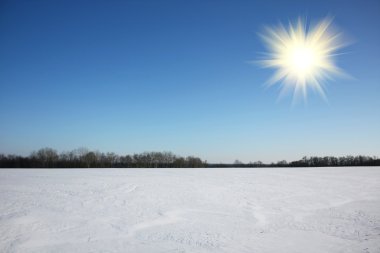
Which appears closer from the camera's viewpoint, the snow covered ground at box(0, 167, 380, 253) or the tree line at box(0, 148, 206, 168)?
the snow covered ground at box(0, 167, 380, 253)

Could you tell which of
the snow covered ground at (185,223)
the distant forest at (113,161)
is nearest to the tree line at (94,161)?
the distant forest at (113,161)

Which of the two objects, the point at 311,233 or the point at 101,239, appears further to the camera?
the point at 311,233

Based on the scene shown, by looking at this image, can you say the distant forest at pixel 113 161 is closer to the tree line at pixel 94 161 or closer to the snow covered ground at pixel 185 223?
the tree line at pixel 94 161

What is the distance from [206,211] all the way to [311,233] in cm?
283

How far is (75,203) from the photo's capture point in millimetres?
7875

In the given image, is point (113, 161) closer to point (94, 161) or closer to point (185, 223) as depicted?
point (94, 161)

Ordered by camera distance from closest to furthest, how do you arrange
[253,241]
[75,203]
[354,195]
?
[253,241]
[75,203]
[354,195]

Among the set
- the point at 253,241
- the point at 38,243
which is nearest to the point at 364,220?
the point at 253,241

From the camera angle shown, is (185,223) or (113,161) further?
(113,161)

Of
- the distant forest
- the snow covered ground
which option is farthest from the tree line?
the snow covered ground

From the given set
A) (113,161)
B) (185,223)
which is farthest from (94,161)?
(185,223)

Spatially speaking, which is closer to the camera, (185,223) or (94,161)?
(185,223)

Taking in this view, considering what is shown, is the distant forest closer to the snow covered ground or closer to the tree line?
the tree line

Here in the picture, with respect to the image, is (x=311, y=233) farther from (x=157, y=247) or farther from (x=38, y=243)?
(x=38, y=243)
